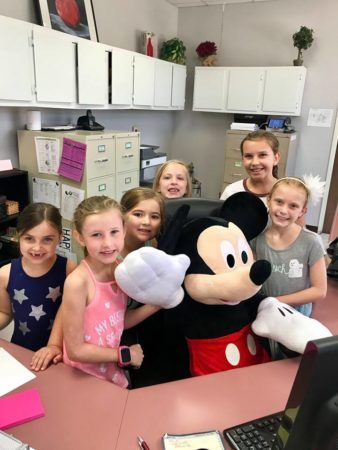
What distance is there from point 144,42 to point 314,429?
14.5 feet

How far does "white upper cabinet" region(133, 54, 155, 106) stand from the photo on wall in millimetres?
532

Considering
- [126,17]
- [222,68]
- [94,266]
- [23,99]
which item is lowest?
[94,266]

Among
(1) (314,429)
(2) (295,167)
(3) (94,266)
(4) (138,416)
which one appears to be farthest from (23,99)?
(2) (295,167)

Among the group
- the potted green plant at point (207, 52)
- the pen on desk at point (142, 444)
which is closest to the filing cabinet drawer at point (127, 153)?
the potted green plant at point (207, 52)

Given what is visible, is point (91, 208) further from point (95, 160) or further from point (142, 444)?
point (95, 160)

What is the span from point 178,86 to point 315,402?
14.9 ft

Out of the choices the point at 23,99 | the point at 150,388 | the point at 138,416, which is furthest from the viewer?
the point at 23,99

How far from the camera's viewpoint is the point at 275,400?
3.10ft

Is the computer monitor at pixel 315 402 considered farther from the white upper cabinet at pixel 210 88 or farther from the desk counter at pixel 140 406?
the white upper cabinet at pixel 210 88

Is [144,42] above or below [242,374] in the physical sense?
above

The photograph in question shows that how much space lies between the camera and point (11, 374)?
101 cm

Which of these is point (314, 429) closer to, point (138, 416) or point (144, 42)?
point (138, 416)

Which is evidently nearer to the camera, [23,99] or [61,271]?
[61,271]

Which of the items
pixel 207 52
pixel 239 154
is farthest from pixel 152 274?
pixel 207 52
